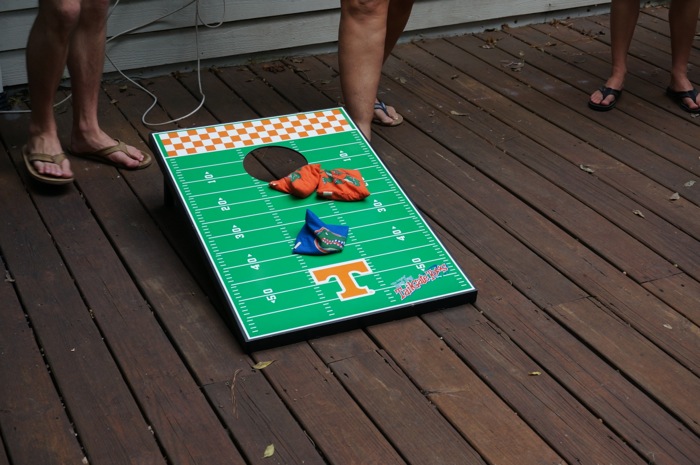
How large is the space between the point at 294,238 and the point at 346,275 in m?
0.19

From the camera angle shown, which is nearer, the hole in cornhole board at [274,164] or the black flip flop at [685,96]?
the hole in cornhole board at [274,164]

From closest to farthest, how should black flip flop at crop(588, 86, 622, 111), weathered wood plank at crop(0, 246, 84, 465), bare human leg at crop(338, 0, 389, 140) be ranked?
weathered wood plank at crop(0, 246, 84, 465), bare human leg at crop(338, 0, 389, 140), black flip flop at crop(588, 86, 622, 111)

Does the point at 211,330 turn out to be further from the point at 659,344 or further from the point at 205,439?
the point at 659,344

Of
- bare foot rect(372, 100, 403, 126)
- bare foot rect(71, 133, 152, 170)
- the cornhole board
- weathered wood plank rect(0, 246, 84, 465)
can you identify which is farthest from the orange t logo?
bare foot rect(372, 100, 403, 126)

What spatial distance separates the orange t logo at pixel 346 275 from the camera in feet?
8.00

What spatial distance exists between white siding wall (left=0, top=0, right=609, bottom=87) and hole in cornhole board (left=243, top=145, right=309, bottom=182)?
3.15 ft

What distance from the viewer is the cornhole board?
2.38 meters

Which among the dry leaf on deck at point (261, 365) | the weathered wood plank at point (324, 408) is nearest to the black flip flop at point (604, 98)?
the weathered wood plank at point (324, 408)

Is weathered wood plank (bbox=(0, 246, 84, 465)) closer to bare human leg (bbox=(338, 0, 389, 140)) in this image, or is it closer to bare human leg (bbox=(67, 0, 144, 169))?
bare human leg (bbox=(67, 0, 144, 169))

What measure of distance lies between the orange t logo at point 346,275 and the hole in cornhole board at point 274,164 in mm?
557

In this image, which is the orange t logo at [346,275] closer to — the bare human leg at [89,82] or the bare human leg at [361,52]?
the bare human leg at [361,52]

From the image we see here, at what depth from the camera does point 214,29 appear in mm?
3904

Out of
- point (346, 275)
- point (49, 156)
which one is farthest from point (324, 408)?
point (49, 156)

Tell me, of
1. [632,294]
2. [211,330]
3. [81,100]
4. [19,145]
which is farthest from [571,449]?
[19,145]
